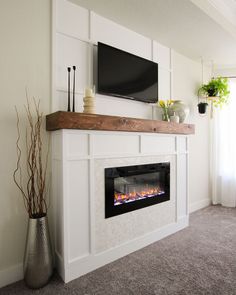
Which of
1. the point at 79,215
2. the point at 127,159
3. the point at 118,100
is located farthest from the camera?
the point at 118,100

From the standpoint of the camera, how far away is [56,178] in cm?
192

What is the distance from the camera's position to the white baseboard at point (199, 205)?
3.63 metres

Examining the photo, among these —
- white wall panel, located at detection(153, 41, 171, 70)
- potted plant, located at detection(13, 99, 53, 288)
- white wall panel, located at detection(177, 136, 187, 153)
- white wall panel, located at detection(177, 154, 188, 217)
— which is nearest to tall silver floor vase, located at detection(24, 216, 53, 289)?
potted plant, located at detection(13, 99, 53, 288)

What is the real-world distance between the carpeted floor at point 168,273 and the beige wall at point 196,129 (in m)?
1.22

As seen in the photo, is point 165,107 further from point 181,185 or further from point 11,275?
point 11,275

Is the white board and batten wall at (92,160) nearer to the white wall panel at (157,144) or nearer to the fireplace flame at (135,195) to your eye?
the white wall panel at (157,144)

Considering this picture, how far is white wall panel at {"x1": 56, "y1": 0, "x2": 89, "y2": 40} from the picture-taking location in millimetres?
2094

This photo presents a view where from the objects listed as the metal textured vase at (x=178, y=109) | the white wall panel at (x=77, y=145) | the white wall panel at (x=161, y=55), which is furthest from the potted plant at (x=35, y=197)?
the white wall panel at (x=161, y=55)

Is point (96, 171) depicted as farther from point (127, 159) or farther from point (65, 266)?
point (65, 266)

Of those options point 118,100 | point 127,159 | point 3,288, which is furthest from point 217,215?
point 3,288

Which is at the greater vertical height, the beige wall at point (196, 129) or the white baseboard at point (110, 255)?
the beige wall at point (196, 129)

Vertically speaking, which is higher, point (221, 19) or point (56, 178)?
point (221, 19)

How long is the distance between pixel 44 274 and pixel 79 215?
1.70 ft

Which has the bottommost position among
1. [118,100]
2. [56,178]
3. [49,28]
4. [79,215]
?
[79,215]
